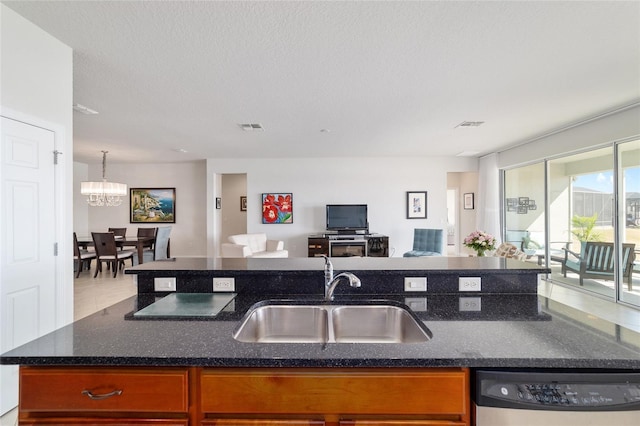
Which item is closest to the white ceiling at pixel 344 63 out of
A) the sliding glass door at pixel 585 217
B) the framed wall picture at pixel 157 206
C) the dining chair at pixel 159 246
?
→ the sliding glass door at pixel 585 217

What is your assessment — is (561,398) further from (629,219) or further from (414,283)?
(629,219)

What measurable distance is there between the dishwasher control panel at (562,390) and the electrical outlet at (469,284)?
0.69 m

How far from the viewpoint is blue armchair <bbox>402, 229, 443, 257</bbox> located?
18.6 ft

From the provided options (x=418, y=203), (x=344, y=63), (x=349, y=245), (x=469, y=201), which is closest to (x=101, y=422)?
(x=344, y=63)

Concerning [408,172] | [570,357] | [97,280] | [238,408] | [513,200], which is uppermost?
[408,172]

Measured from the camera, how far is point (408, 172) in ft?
21.3

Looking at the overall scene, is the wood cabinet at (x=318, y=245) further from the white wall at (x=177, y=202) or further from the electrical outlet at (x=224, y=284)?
the electrical outlet at (x=224, y=284)

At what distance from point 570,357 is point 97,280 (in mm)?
6180

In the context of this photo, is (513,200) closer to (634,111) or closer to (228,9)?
(634,111)

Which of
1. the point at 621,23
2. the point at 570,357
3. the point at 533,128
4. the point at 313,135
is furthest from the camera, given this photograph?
the point at 313,135

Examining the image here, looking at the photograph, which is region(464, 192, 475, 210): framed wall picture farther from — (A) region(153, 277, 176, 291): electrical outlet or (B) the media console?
(A) region(153, 277, 176, 291): electrical outlet

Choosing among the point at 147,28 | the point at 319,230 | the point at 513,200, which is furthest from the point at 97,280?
the point at 513,200

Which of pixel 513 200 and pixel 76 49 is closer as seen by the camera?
pixel 76 49

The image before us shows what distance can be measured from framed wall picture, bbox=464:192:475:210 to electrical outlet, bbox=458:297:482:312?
6786mm
